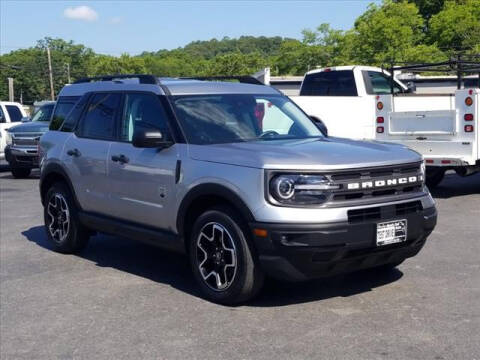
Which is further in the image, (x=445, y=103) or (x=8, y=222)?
(x=445, y=103)

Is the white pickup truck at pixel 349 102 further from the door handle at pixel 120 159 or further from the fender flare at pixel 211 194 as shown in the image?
the fender flare at pixel 211 194

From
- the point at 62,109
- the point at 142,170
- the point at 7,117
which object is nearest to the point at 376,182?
the point at 142,170

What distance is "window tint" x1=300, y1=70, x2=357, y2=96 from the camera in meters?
14.6

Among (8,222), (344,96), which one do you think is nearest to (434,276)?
(8,222)

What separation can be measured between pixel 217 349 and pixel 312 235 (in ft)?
3.53

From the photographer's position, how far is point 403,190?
5.66m

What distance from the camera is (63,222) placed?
7.80 meters

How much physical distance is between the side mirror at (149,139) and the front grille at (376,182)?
167 cm

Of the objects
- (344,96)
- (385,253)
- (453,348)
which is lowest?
(453,348)

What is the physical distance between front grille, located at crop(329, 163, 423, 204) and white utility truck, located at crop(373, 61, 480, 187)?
5.85 m

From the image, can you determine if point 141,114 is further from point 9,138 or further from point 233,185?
point 9,138

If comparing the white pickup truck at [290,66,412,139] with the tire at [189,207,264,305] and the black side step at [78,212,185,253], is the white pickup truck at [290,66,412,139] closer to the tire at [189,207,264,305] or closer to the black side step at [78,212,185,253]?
the black side step at [78,212,185,253]

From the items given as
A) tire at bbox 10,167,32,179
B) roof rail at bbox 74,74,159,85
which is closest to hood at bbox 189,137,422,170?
roof rail at bbox 74,74,159,85

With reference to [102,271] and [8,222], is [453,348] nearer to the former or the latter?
[102,271]
